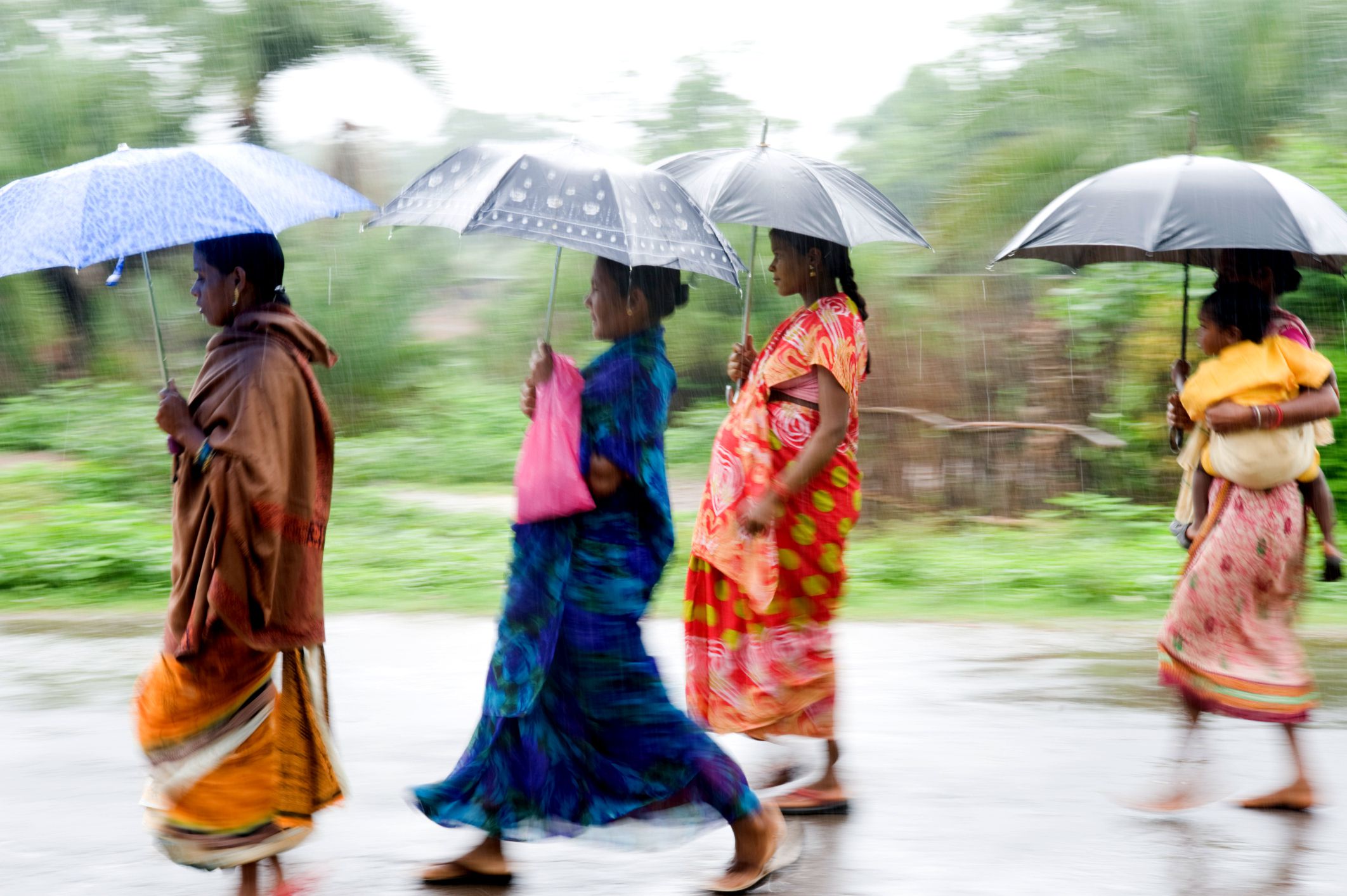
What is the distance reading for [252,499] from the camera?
3.37 meters

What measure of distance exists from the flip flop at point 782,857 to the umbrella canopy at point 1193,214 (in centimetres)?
191

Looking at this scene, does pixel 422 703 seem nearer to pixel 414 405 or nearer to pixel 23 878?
pixel 23 878

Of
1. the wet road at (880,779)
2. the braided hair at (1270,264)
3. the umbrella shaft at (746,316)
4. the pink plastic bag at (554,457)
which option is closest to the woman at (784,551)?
the umbrella shaft at (746,316)

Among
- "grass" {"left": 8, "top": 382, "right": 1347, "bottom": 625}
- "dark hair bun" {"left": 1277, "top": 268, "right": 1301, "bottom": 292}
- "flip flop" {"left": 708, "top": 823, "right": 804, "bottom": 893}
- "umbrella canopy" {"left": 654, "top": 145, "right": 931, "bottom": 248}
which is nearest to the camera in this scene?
"flip flop" {"left": 708, "top": 823, "right": 804, "bottom": 893}

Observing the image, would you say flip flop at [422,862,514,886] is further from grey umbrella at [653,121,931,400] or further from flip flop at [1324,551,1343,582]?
flip flop at [1324,551,1343,582]

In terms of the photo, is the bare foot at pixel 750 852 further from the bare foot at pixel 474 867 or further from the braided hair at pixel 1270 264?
the braided hair at pixel 1270 264

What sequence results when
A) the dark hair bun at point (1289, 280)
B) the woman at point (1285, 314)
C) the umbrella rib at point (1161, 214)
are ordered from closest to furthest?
1. the umbrella rib at point (1161, 214)
2. the woman at point (1285, 314)
3. the dark hair bun at point (1289, 280)

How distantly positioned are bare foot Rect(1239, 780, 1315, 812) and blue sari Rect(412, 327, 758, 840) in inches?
70.3

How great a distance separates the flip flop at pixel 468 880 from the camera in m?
3.70

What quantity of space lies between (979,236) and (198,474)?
10136 millimetres

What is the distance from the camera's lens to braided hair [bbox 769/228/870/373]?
176 inches

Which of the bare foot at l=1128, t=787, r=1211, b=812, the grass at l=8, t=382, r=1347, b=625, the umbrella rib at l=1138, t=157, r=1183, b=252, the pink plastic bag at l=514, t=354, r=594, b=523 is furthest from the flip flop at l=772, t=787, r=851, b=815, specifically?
the grass at l=8, t=382, r=1347, b=625

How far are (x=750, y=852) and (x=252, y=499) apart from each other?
1.62 m

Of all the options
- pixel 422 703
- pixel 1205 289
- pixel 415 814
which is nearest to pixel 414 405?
pixel 1205 289
